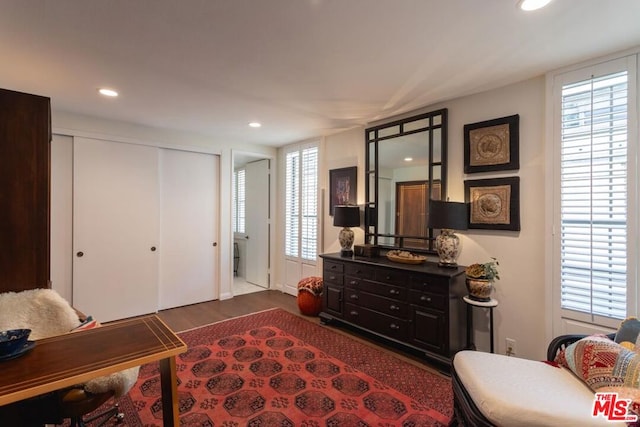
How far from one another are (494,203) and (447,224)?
474 millimetres

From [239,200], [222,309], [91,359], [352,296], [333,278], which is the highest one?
[239,200]

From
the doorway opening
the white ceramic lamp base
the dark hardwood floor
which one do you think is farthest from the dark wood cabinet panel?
the doorway opening

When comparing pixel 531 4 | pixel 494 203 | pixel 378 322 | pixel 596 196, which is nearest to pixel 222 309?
pixel 378 322

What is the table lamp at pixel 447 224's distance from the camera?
8.91 ft

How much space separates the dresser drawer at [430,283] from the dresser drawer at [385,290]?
13 centimetres

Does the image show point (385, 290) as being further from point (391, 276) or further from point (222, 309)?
point (222, 309)

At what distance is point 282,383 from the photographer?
7.82 ft

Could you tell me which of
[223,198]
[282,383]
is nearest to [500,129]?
[282,383]

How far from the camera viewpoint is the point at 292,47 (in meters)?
2.09

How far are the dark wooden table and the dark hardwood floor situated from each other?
2.12 metres

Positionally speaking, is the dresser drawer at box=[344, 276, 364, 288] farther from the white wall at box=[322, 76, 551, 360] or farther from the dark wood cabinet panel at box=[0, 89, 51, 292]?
the dark wood cabinet panel at box=[0, 89, 51, 292]

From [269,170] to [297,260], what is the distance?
1.66m

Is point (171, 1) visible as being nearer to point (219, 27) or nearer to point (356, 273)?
Answer: point (219, 27)

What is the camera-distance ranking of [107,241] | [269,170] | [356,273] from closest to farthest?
[356,273] < [107,241] < [269,170]
